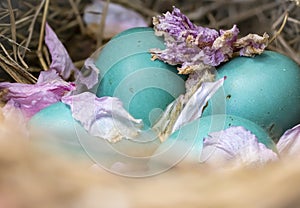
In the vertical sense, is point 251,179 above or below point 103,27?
above

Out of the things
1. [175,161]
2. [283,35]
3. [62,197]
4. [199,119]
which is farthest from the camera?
[283,35]

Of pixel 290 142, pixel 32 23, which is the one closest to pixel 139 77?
pixel 290 142

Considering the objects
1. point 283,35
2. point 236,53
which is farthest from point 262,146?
point 283,35

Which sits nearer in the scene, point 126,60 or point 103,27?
point 126,60

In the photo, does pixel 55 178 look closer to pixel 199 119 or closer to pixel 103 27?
pixel 199 119

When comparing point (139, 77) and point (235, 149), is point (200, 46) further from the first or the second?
point (235, 149)

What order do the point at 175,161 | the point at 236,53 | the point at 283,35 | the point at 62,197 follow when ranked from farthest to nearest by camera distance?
the point at 283,35
the point at 236,53
the point at 175,161
the point at 62,197

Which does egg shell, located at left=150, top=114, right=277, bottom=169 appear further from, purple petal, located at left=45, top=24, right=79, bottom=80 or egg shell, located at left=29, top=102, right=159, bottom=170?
purple petal, located at left=45, top=24, right=79, bottom=80
